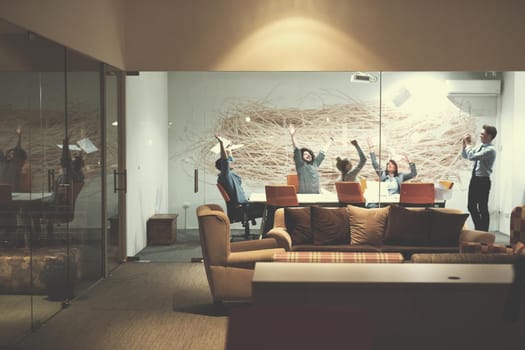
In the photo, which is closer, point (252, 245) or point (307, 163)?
point (252, 245)

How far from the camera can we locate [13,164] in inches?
190

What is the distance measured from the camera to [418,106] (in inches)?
334

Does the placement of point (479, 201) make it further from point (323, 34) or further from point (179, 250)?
point (179, 250)

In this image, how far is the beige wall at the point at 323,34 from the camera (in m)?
8.34

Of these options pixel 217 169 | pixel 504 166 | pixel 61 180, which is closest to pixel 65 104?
pixel 61 180

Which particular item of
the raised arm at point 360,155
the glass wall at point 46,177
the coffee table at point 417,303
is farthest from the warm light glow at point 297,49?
the coffee table at point 417,303

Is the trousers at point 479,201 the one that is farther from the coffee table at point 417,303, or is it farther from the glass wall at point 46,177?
the coffee table at point 417,303

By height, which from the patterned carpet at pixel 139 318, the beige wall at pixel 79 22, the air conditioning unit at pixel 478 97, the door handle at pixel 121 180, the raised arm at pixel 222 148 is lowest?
the patterned carpet at pixel 139 318

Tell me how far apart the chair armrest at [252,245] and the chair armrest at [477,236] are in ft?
6.30

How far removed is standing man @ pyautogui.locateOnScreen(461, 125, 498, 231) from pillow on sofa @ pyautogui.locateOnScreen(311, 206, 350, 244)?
Answer: 2.36 m

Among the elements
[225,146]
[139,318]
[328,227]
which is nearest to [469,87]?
[328,227]

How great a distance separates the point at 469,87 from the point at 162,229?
4.27 metres

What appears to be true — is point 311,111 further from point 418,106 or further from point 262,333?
point 262,333

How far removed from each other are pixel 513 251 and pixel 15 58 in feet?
12.5
